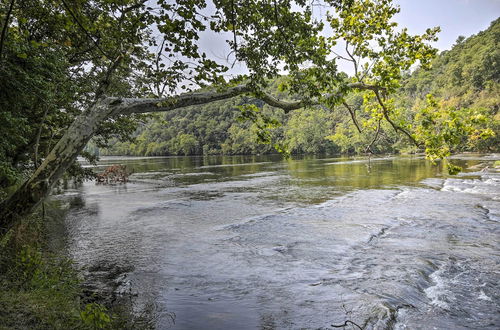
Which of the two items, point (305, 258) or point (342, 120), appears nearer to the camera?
point (305, 258)

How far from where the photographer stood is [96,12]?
27.0 feet

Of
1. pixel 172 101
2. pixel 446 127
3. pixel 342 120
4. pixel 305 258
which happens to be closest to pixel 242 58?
pixel 172 101

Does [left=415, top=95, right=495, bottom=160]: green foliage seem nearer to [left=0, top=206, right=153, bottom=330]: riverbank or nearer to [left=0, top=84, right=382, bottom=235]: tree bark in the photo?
[left=0, top=84, right=382, bottom=235]: tree bark

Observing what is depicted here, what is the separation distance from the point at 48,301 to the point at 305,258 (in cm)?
739

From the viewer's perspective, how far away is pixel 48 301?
5.63 m

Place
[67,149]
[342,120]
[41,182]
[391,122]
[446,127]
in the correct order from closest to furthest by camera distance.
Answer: [41,182] < [67,149] < [446,127] < [391,122] < [342,120]

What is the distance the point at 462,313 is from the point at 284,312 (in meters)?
3.69

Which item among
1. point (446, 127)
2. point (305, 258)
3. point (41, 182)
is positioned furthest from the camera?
point (305, 258)

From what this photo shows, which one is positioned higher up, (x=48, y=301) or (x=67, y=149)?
(x=67, y=149)

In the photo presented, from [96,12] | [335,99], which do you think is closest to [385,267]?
[335,99]

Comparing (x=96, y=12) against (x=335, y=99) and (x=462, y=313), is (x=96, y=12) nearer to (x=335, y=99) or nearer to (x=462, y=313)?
(x=335, y=99)

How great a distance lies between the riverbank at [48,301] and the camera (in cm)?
473

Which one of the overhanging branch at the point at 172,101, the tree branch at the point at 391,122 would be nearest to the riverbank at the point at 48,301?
the overhanging branch at the point at 172,101

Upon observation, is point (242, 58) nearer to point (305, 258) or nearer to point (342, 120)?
point (305, 258)
